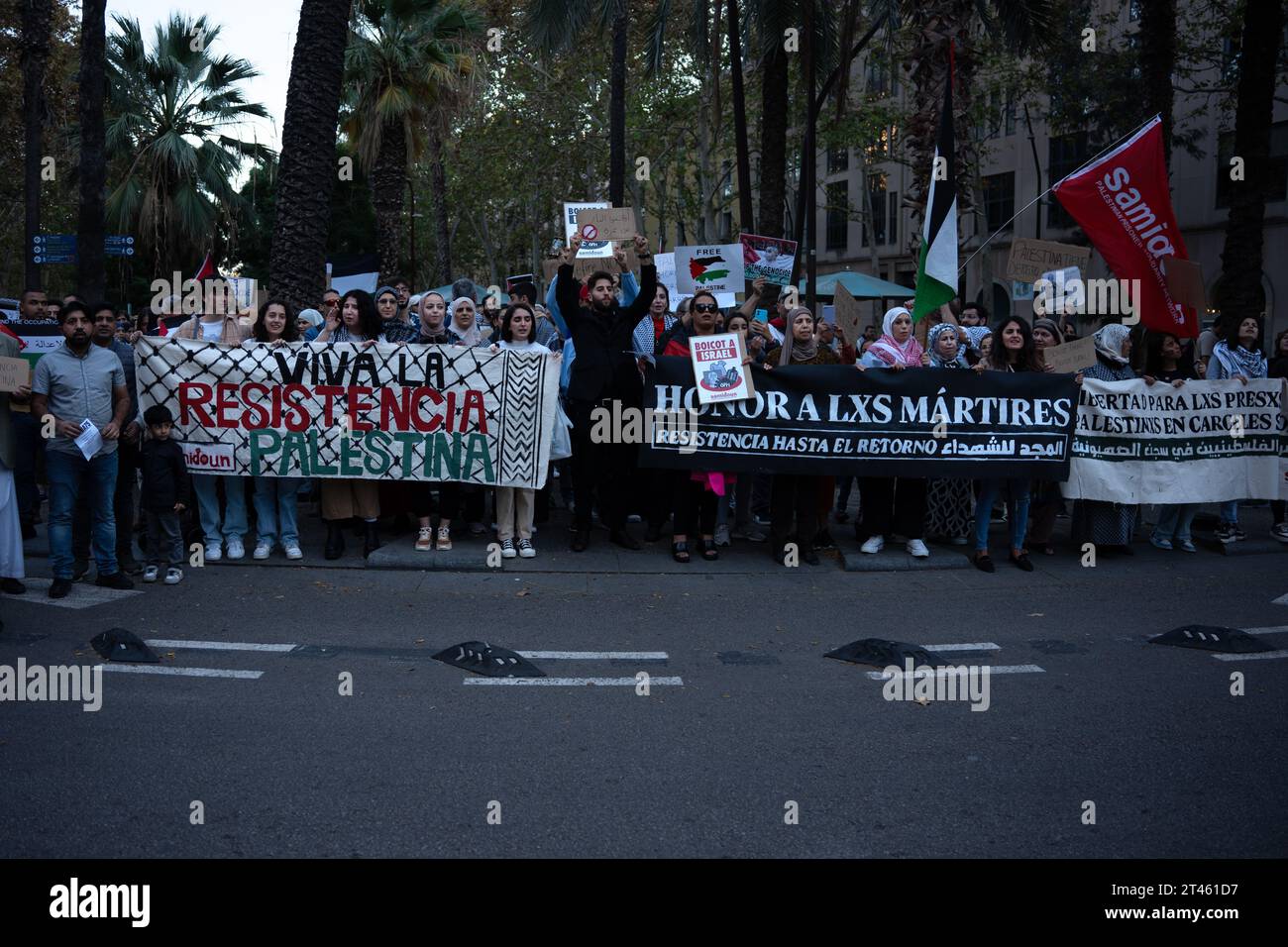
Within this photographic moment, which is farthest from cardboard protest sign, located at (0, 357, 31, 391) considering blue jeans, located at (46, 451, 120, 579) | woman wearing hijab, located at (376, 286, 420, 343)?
woman wearing hijab, located at (376, 286, 420, 343)

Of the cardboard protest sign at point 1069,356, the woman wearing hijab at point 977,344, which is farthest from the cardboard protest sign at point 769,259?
the cardboard protest sign at point 1069,356

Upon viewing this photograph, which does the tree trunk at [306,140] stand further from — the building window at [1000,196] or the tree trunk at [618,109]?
the building window at [1000,196]

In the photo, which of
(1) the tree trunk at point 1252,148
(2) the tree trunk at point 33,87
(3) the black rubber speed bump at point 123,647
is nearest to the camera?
(3) the black rubber speed bump at point 123,647

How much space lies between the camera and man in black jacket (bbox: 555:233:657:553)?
951 centimetres

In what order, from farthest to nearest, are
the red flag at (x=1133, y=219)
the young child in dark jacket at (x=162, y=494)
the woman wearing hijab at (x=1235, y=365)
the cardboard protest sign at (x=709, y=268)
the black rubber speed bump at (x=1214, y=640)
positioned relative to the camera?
the cardboard protest sign at (x=709, y=268) < the woman wearing hijab at (x=1235, y=365) < the red flag at (x=1133, y=219) < the young child in dark jacket at (x=162, y=494) < the black rubber speed bump at (x=1214, y=640)

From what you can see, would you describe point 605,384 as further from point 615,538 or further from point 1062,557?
point 1062,557

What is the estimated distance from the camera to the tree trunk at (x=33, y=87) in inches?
642

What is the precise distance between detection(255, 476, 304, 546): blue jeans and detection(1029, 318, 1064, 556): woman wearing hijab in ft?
20.1

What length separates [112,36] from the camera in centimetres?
2439

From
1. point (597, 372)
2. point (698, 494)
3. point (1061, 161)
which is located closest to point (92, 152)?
point (597, 372)

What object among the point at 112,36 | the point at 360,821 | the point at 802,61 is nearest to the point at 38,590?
the point at 360,821

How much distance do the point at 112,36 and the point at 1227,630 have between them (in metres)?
24.6

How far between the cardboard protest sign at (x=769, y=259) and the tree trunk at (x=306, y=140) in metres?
4.57

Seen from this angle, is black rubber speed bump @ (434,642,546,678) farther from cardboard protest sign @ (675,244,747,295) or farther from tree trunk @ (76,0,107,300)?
tree trunk @ (76,0,107,300)
